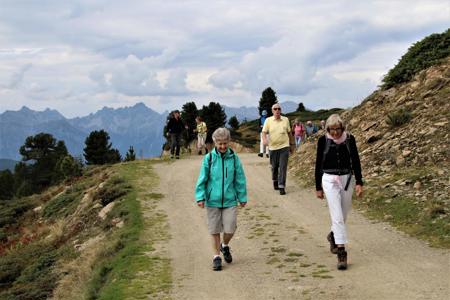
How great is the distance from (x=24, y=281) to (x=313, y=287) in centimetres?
843

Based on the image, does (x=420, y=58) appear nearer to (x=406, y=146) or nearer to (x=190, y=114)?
(x=406, y=146)

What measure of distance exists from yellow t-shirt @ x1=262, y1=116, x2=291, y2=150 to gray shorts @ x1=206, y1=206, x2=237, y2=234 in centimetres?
Answer: 583

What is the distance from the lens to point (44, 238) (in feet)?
52.3

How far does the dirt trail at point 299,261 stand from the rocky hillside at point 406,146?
3.76 feet

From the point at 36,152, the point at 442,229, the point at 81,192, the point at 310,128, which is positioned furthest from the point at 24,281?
the point at 36,152

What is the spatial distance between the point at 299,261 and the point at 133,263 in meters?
2.89

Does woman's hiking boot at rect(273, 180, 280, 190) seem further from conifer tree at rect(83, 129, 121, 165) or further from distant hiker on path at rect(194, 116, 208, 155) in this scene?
conifer tree at rect(83, 129, 121, 165)

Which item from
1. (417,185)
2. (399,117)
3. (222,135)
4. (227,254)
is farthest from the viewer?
(399,117)

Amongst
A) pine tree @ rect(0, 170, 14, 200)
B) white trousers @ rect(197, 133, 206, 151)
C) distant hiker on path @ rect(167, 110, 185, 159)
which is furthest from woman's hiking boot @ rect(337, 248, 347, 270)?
pine tree @ rect(0, 170, 14, 200)

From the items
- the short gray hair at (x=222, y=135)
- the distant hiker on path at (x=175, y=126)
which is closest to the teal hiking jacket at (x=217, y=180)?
the short gray hair at (x=222, y=135)

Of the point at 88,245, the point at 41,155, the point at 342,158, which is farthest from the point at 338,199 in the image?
the point at 41,155

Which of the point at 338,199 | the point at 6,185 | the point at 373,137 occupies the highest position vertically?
the point at 373,137

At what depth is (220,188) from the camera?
25.2 feet

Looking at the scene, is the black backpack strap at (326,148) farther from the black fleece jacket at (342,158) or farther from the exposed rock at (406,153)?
the exposed rock at (406,153)
